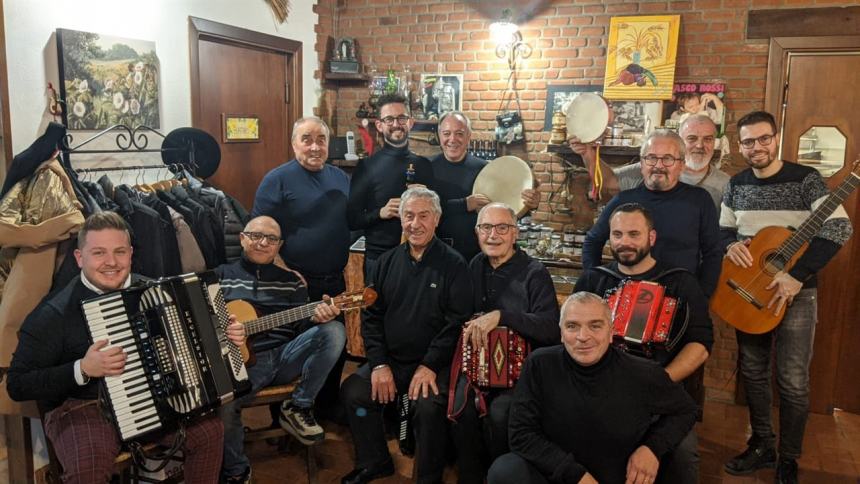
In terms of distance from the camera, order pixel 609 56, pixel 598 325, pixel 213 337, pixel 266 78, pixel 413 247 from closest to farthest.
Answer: pixel 598 325
pixel 213 337
pixel 413 247
pixel 609 56
pixel 266 78

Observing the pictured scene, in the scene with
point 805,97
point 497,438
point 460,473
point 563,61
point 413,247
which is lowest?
point 460,473

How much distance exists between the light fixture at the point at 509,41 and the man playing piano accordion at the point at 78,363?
2917 mm

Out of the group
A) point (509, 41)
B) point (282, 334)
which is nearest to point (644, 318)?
point (282, 334)

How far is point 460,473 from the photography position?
2.71 metres

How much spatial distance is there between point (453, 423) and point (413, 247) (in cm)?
76

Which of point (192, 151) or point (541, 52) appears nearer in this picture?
point (192, 151)

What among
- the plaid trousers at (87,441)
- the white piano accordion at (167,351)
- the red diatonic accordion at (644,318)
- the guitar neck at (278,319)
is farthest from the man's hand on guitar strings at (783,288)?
the plaid trousers at (87,441)

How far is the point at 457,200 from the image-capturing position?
3.37m

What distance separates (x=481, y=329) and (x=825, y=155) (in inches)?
96.6

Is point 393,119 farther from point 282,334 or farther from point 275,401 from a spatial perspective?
point 275,401

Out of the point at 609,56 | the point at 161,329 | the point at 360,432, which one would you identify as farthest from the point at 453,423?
the point at 609,56

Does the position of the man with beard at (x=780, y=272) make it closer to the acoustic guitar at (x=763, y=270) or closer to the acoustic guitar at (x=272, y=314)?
the acoustic guitar at (x=763, y=270)

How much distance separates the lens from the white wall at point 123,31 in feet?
9.36

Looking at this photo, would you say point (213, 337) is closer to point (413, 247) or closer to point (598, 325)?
point (413, 247)
